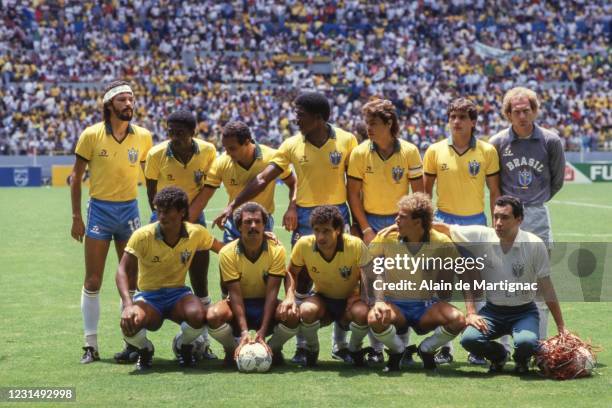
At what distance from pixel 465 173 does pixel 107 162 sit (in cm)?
296

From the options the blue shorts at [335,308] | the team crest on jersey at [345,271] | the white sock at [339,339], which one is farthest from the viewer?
the white sock at [339,339]

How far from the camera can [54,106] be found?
3822cm

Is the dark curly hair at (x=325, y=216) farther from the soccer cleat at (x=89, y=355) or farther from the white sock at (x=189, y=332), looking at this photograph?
the soccer cleat at (x=89, y=355)

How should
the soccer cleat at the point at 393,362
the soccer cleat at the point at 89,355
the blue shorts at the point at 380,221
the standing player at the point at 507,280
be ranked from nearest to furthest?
the standing player at the point at 507,280 → the soccer cleat at the point at 393,362 → the soccer cleat at the point at 89,355 → the blue shorts at the point at 380,221

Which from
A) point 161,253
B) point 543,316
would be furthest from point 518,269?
point 161,253

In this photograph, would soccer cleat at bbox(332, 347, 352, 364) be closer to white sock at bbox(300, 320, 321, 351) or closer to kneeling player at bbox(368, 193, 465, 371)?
white sock at bbox(300, 320, 321, 351)

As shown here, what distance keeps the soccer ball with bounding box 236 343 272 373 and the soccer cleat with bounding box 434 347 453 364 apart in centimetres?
136

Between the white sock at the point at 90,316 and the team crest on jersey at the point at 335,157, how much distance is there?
2.23 m

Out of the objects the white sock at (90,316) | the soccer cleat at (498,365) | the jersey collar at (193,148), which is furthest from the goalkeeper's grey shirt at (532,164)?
the white sock at (90,316)

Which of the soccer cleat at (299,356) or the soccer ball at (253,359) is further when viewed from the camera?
the soccer cleat at (299,356)

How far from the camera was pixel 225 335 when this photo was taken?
6859 mm

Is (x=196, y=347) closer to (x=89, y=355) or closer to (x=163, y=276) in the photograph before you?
(x=163, y=276)

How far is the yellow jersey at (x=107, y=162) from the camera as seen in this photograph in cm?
762

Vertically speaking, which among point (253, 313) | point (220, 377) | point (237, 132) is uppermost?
point (237, 132)
